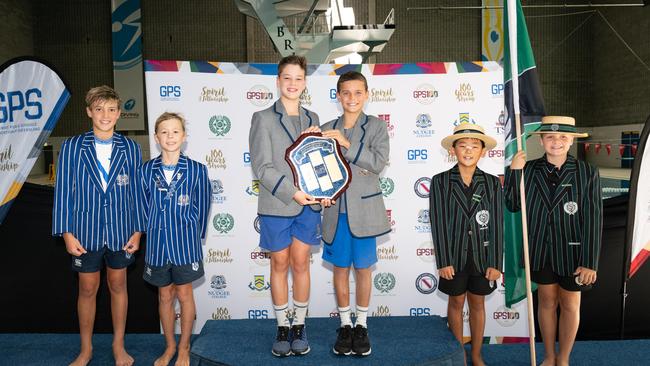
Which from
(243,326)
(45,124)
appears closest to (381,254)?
(243,326)

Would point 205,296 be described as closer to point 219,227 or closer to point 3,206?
point 219,227

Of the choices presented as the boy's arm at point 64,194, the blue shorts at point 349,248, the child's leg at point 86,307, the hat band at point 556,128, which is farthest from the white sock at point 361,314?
the boy's arm at point 64,194

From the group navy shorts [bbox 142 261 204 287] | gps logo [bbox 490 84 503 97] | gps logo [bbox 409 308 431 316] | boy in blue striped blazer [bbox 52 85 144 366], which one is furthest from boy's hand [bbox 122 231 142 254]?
gps logo [bbox 490 84 503 97]

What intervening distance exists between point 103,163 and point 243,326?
1.22m

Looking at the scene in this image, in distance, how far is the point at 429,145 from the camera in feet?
11.9

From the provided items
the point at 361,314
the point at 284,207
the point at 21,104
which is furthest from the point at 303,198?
the point at 21,104

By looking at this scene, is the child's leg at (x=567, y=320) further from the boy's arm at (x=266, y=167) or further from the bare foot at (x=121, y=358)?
the bare foot at (x=121, y=358)

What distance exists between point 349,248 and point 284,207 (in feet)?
1.35

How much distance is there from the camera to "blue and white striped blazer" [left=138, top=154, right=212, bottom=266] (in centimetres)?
259

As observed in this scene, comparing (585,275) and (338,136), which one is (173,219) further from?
(585,275)

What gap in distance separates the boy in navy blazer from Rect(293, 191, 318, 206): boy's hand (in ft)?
0.69

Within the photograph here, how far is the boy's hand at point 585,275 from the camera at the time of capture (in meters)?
2.56

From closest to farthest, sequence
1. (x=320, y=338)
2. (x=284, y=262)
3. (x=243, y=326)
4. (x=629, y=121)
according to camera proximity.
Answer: (x=284, y=262)
(x=320, y=338)
(x=243, y=326)
(x=629, y=121)

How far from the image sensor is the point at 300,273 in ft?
8.14
